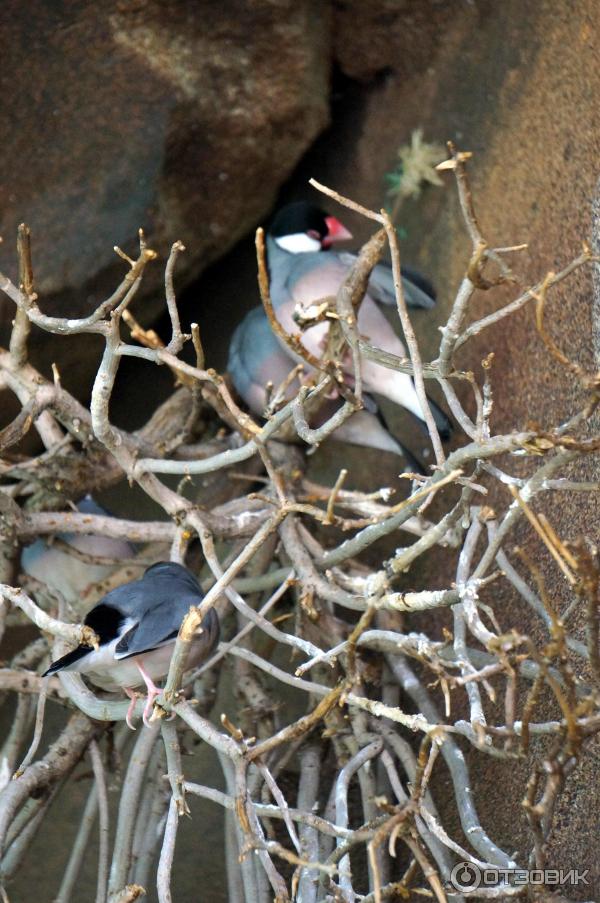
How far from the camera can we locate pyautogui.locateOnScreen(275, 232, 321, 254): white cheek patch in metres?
2.76

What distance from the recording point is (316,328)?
2498 millimetres

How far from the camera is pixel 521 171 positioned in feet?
8.28

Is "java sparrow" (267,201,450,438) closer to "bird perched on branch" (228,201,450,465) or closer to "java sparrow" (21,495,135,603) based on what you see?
"bird perched on branch" (228,201,450,465)

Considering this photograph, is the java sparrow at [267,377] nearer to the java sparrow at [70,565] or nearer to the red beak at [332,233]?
the red beak at [332,233]

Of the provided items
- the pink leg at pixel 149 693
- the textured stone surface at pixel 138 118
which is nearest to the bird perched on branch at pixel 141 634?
the pink leg at pixel 149 693

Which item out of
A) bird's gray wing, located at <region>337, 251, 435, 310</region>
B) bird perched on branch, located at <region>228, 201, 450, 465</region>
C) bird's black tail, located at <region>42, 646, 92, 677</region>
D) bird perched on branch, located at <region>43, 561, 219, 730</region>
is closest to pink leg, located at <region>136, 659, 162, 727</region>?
bird perched on branch, located at <region>43, 561, 219, 730</region>

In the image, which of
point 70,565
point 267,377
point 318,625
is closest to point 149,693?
point 318,625

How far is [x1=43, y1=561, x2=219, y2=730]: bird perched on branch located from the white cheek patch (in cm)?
109

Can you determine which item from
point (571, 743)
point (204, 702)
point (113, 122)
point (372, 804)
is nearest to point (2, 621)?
point (204, 702)

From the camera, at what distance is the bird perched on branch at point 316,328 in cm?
240

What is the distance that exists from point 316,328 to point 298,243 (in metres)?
0.36

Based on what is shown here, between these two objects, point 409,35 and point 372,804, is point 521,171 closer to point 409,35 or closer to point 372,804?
point 409,35

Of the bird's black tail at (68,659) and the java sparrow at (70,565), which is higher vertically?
the bird's black tail at (68,659)

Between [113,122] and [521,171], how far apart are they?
3.47 feet
